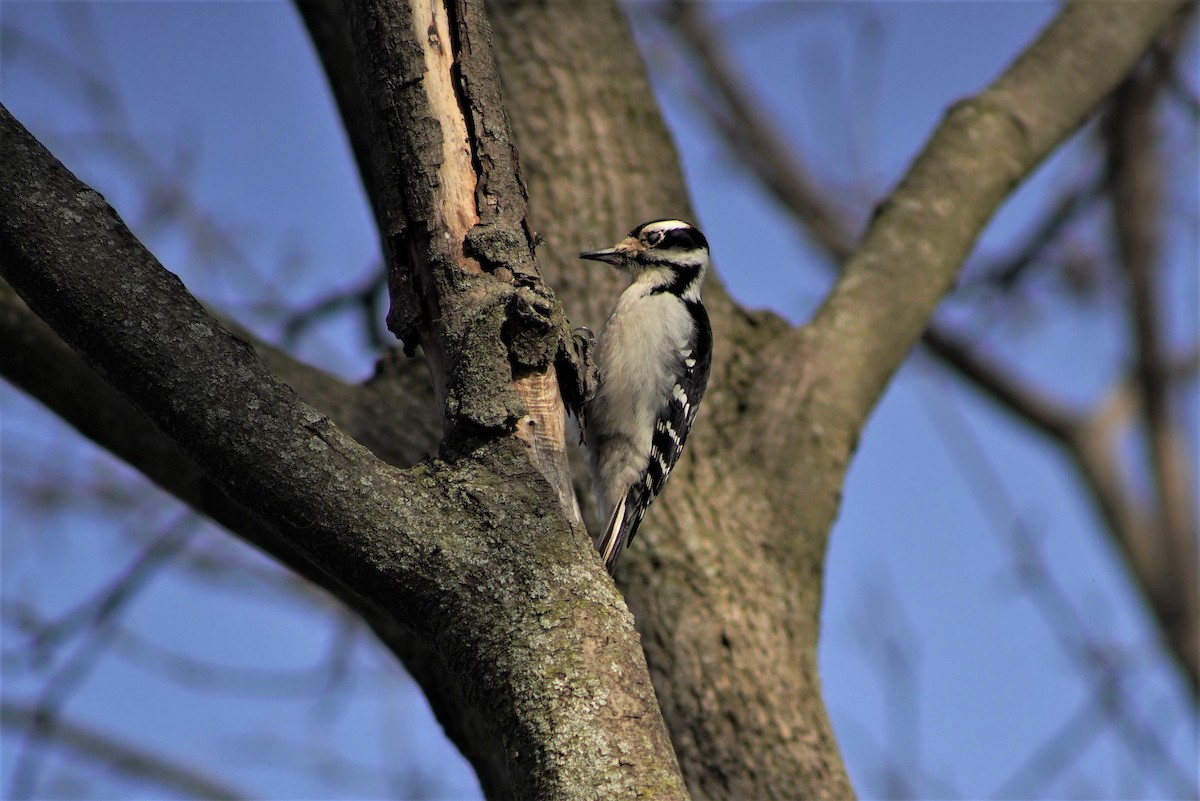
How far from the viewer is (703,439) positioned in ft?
12.9

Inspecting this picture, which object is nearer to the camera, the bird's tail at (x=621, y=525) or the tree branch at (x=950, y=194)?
the bird's tail at (x=621, y=525)

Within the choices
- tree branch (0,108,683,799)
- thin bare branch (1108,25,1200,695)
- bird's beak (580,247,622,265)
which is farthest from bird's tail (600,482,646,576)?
thin bare branch (1108,25,1200,695)

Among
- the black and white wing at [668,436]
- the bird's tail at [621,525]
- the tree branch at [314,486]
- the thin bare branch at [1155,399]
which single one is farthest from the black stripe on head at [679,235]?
the thin bare branch at [1155,399]

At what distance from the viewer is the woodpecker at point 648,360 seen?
14.1ft

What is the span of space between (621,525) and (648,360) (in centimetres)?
97

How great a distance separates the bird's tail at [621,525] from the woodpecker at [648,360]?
39 mm

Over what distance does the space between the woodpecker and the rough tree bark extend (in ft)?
0.41

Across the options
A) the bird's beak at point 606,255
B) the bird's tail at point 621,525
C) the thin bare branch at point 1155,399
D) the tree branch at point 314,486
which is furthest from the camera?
the thin bare branch at point 1155,399

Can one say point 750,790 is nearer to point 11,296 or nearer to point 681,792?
point 681,792

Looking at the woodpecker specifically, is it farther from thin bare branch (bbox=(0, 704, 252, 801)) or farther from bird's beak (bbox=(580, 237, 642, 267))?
thin bare branch (bbox=(0, 704, 252, 801))

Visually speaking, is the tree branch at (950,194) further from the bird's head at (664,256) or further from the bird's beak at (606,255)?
the bird's beak at (606,255)

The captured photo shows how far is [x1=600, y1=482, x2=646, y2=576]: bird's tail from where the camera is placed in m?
3.75

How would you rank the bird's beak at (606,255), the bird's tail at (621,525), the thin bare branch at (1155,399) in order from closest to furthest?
1. the bird's tail at (621,525)
2. the bird's beak at (606,255)
3. the thin bare branch at (1155,399)

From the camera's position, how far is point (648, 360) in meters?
4.71
